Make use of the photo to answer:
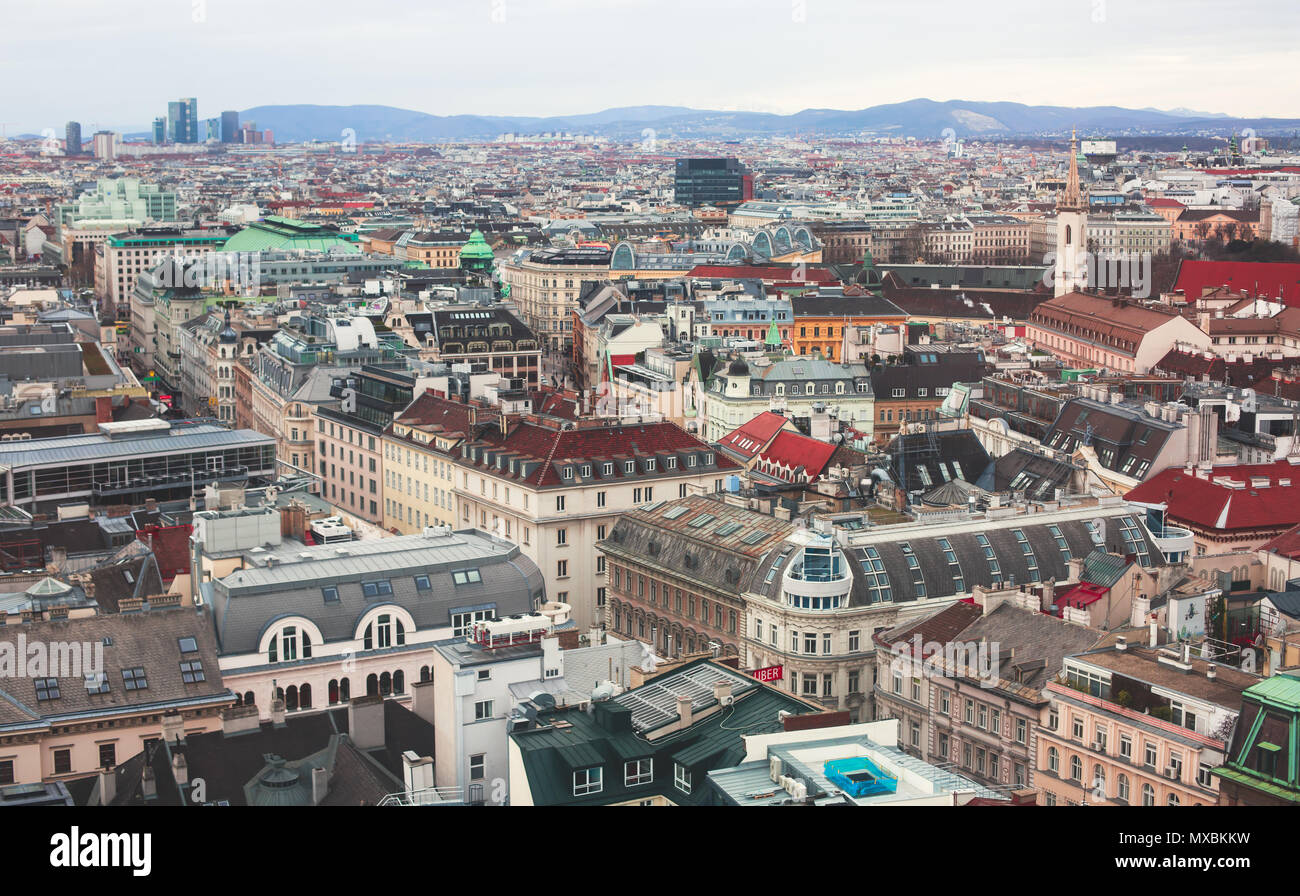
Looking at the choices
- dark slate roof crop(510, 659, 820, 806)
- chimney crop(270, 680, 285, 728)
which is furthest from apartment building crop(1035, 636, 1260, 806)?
chimney crop(270, 680, 285, 728)

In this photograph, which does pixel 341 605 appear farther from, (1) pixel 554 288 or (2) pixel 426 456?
(1) pixel 554 288

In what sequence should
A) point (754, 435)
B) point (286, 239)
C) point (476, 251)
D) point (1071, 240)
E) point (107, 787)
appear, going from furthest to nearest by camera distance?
point (476, 251) < point (286, 239) < point (1071, 240) < point (754, 435) < point (107, 787)

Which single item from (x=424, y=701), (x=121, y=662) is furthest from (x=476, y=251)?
(x=121, y=662)

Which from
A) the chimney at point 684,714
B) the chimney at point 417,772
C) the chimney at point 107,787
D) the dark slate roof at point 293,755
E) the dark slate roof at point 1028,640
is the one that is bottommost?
the chimney at point 107,787

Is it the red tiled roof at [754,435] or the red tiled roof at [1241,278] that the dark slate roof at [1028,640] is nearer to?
the red tiled roof at [754,435]

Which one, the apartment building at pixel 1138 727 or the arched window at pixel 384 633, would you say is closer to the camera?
the apartment building at pixel 1138 727

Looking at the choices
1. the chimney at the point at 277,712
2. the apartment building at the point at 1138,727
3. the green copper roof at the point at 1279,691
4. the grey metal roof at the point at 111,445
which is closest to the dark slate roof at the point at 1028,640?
the apartment building at the point at 1138,727
